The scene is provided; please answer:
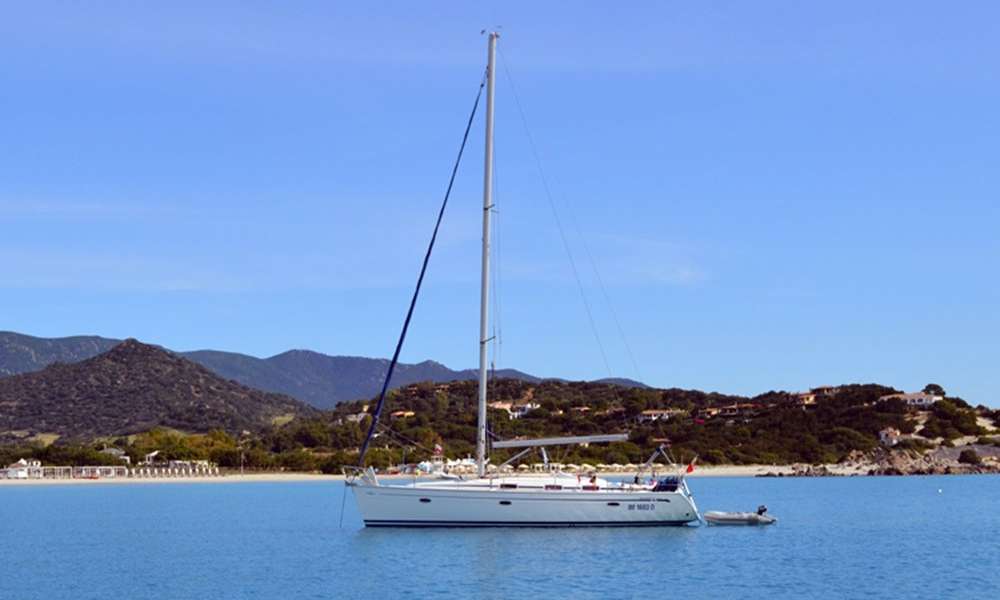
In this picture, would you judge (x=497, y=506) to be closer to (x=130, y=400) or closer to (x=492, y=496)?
(x=492, y=496)

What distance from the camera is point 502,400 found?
488 feet

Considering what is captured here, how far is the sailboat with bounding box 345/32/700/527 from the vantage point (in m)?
41.3

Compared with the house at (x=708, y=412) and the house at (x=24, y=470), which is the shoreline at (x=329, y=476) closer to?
the house at (x=24, y=470)

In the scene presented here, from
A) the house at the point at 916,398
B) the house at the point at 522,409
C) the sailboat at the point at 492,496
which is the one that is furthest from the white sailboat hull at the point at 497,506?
the house at the point at 916,398

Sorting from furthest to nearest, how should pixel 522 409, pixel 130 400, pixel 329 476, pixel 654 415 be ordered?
1. pixel 130 400
2. pixel 522 409
3. pixel 654 415
4. pixel 329 476

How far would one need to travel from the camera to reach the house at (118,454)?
370ft

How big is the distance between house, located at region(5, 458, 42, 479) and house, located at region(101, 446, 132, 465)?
8.18m

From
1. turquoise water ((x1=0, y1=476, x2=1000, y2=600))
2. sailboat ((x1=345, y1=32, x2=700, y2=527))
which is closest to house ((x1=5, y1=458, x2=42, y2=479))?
turquoise water ((x1=0, y1=476, x2=1000, y2=600))

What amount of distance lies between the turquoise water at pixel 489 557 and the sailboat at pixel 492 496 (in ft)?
1.81

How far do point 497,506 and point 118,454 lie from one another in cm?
8341

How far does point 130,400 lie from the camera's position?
17288 centimetres

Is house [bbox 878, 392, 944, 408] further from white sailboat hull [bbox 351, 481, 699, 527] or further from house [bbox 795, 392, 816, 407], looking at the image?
white sailboat hull [bbox 351, 481, 699, 527]

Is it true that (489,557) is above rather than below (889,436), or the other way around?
below

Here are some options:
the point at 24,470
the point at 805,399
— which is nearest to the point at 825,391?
the point at 805,399
